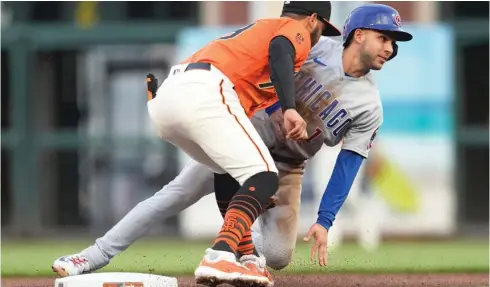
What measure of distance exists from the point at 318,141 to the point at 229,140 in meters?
0.92

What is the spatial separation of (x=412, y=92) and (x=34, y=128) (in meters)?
4.67

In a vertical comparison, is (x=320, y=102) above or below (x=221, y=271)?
above

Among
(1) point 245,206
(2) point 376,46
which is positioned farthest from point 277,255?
(2) point 376,46

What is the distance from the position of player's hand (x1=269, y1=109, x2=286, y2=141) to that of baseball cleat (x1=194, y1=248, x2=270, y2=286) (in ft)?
3.34

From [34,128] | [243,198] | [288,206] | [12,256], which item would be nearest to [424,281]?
[288,206]

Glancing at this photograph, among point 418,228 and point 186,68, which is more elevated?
point 186,68

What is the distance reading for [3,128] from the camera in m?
14.1

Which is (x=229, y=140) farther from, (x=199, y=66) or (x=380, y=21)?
(x=380, y=21)

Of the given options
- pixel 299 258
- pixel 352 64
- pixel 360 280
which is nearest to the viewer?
pixel 352 64

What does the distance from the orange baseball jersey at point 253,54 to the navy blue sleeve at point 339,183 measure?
1.76 ft

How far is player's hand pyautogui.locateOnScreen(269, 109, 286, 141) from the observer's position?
538cm

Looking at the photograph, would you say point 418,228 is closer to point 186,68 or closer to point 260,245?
point 260,245

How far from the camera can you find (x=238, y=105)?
4.73 metres

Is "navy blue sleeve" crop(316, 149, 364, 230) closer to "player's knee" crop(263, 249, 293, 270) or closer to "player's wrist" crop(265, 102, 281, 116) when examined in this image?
"player's wrist" crop(265, 102, 281, 116)
